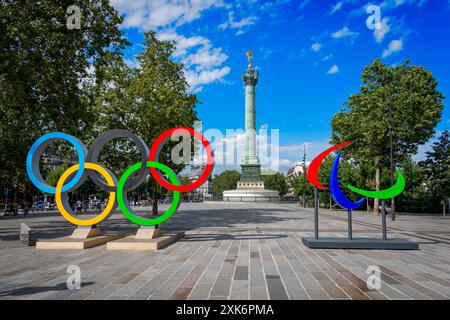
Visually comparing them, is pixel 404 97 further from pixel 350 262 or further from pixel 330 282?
pixel 330 282

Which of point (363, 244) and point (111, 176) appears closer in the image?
point (363, 244)

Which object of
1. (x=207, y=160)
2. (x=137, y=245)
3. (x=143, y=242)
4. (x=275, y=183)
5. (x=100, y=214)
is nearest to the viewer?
(x=137, y=245)

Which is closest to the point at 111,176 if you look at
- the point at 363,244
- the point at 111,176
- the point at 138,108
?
the point at 111,176

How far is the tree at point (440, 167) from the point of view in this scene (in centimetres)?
3272

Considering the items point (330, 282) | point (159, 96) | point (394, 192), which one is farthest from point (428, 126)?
point (330, 282)

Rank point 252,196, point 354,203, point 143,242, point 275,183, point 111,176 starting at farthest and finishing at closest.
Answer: point 275,183, point 252,196, point 111,176, point 354,203, point 143,242

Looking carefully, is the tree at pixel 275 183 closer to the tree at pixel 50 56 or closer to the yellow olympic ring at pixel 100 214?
the tree at pixel 50 56

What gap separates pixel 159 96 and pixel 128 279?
21.3 m

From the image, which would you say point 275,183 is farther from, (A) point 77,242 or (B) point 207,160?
(A) point 77,242

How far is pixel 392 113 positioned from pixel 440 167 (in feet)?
27.6

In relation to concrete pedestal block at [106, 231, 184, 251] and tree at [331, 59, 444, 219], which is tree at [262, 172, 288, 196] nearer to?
tree at [331, 59, 444, 219]

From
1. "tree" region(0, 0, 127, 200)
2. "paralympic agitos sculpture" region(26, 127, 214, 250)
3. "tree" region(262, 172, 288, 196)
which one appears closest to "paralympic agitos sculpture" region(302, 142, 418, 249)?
"paralympic agitos sculpture" region(26, 127, 214, 250)

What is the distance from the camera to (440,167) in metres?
33.3

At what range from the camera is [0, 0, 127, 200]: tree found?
14734 millimetres
